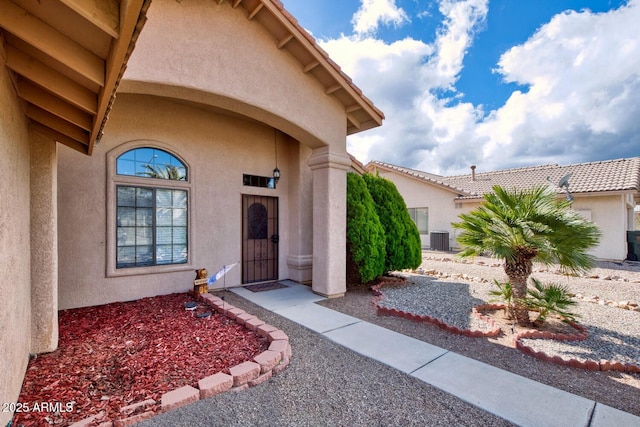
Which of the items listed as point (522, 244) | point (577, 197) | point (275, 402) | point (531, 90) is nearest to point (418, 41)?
point (531, 90)

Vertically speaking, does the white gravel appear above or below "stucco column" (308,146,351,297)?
below

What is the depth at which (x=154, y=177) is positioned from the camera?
6.45m

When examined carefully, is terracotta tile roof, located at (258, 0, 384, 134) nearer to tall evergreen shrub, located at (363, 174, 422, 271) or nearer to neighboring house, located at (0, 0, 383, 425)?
neighboring house, located at (0, 0, 383, 425)

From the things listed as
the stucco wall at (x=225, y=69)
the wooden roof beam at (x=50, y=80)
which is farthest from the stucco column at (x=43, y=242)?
the wooden roof beam at (x=50, y=80)

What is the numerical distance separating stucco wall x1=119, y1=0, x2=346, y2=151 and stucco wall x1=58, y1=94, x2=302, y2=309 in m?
2.02

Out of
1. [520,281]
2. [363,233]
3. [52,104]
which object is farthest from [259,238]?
[520,281]

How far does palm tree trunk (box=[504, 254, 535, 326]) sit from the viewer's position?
16.4ft

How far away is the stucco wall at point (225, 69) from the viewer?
428 centimetres

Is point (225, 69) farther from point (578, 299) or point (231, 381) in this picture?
point (578, 299)

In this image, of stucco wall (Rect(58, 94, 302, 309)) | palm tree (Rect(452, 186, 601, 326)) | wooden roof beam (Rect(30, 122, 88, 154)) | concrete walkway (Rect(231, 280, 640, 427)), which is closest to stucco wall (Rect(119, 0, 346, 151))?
wooden roof beam (Rect(30, 122, 88, 154))

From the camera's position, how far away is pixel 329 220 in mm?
6656

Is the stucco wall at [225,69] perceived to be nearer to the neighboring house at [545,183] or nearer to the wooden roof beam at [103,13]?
the wooden roof beam at [103,13]

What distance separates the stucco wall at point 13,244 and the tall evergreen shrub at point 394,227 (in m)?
7.17

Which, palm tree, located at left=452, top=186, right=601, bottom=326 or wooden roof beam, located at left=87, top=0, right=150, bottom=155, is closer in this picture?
wooden roof beam, located at left=87, top=0, right=150, bottom=155
